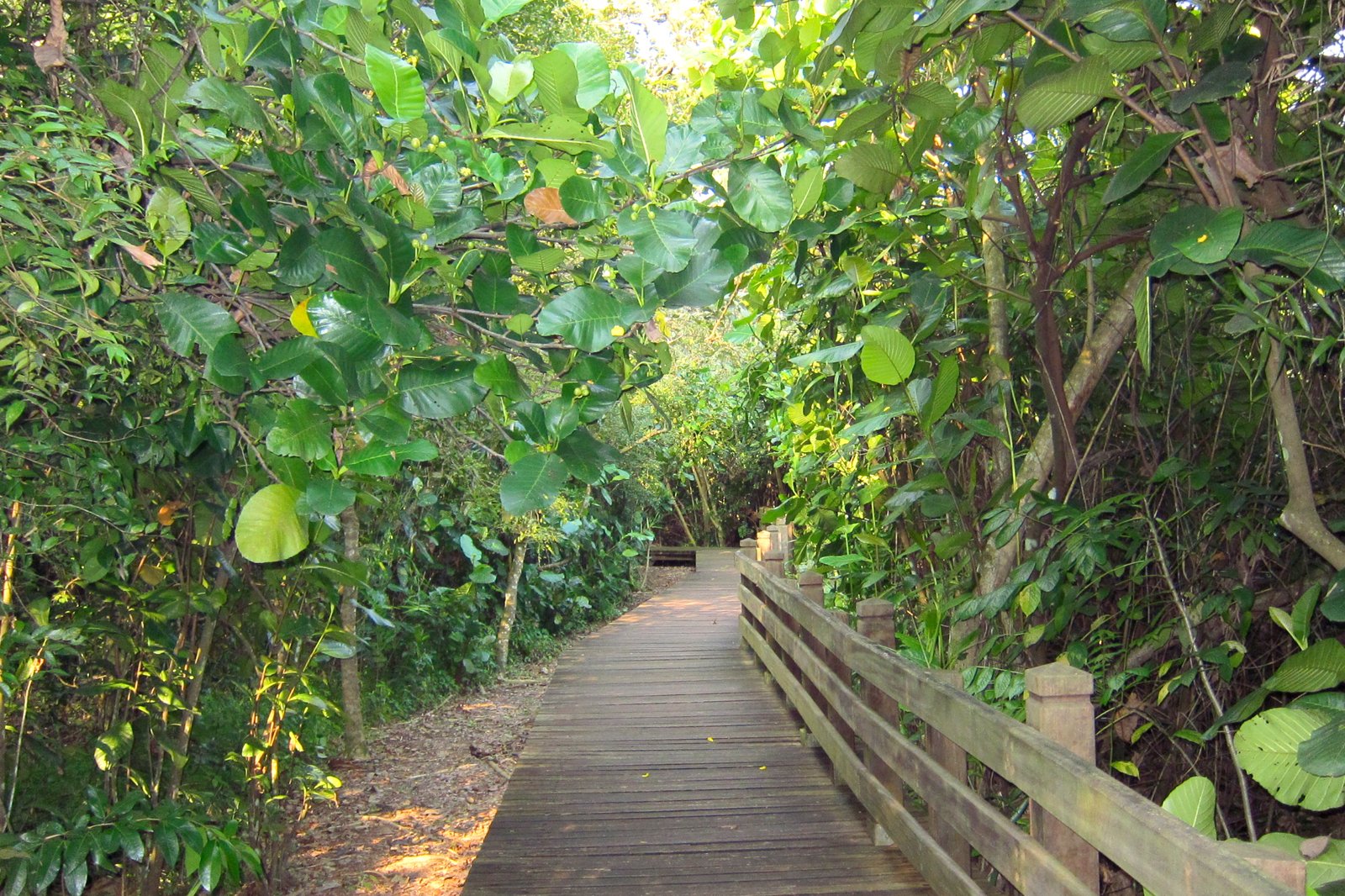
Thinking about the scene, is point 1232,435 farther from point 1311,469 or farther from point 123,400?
point 123,400

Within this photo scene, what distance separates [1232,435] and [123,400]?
3.18 m

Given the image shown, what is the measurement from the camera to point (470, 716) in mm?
7000

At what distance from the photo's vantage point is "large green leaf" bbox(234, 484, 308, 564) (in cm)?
136

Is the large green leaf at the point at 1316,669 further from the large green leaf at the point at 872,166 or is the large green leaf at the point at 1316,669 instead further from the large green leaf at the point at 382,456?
the large green leaf at the point at 382,456

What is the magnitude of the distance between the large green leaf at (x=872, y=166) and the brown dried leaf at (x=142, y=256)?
159cm

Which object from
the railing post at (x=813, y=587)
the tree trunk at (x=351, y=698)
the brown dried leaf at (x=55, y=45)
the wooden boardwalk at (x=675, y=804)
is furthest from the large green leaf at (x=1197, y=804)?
the tree trunk at (x=351, y=698)

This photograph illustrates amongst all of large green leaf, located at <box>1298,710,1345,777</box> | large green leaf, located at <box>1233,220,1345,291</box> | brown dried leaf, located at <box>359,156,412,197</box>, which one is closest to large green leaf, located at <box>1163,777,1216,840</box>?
large green leaf, located at <box>1298,710,1345,777</box>

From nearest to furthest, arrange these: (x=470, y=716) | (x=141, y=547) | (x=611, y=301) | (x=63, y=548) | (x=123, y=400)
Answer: (x=611, y=301), (x=123, y=400), (x=63, y=548), (x=141, y=547), (x=470, y=716)

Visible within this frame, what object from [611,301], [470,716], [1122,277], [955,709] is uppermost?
[1122,277]

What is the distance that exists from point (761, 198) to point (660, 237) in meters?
0.24

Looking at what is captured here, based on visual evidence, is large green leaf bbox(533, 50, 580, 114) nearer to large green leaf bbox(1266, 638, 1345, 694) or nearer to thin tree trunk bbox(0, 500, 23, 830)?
large green leaf bbox(1266, 638, 1345, 694)

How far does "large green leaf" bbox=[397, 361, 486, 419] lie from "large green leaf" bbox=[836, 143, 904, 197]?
135 cm

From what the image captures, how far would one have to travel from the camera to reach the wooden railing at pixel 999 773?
1654mm

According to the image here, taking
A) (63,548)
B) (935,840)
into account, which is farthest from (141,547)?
(935,840)
